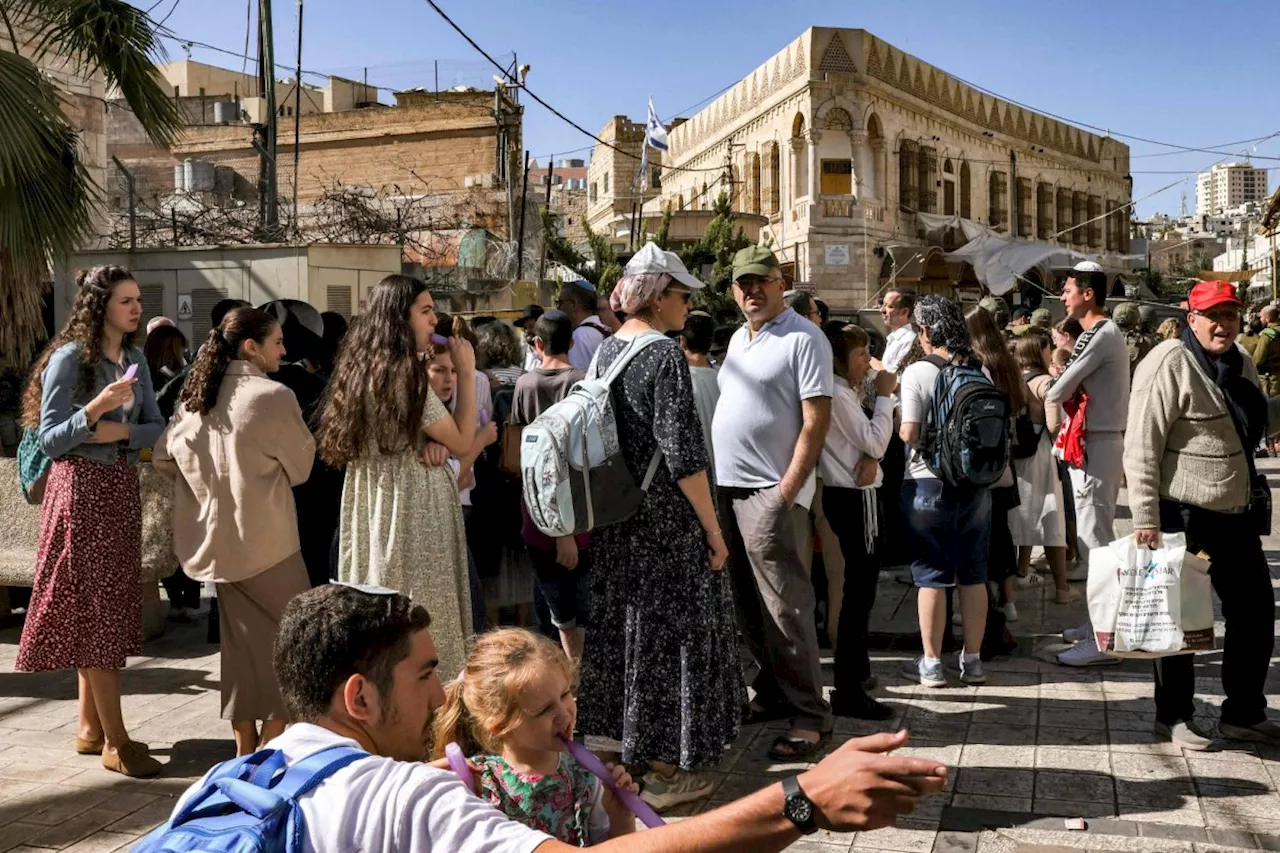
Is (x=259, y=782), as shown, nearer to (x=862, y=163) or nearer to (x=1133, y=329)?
(x=1133, y=329)

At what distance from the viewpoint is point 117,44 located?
26.7ft

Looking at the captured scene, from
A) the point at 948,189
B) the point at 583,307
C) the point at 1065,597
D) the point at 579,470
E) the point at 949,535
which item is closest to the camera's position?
the point at 579,470

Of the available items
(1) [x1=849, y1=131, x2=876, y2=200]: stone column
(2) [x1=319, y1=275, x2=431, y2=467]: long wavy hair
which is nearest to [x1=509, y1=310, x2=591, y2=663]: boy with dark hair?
(2) [x1=319, y1=275, x2=431, y2=467]: long wavy hair

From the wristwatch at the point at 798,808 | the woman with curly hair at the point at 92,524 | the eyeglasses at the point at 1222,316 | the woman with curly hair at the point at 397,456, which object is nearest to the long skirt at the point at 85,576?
the woman with curly hair at the point at 92,524

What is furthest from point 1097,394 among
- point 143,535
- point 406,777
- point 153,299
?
point 153,299

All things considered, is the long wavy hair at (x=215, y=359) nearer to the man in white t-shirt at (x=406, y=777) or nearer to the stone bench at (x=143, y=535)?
the stone bench at (x=143, y=535)

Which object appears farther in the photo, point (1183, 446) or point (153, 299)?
point (153, 299)

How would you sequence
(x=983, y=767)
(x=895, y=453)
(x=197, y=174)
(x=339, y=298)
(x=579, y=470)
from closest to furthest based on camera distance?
1. (x=579, y=470)
2. (x=983, y=767)
3. (x=895, y=453)
4. (x=339, y=298)
5. (x=197, y=174)

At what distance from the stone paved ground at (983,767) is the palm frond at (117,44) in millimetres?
3881

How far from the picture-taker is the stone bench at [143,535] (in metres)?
6.82

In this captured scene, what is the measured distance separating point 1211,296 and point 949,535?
1.58 metres

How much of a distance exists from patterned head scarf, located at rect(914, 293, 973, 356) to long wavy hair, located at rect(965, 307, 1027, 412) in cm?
53

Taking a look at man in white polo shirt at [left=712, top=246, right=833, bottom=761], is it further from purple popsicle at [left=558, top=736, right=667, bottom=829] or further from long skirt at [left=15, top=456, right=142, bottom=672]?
long skirt at [left=15, top=456, right=142, bottom=672]

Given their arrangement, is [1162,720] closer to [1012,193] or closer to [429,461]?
[429,461]
